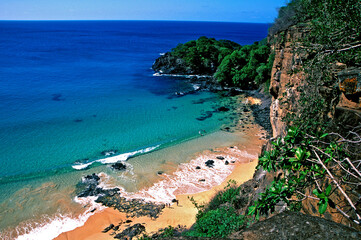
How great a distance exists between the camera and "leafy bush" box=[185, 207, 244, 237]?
968cm

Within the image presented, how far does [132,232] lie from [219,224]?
6.11m

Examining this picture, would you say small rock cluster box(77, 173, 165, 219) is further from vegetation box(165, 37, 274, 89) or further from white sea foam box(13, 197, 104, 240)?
vegetation box(165, 37, 274, 89)

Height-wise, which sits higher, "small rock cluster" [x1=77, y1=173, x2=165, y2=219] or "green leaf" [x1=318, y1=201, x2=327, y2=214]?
"green leaf" [x1=318, y1=201, x2=327, y2=214]

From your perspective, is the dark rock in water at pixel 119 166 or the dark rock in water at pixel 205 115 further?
the dark rock in water at pixel 205 115

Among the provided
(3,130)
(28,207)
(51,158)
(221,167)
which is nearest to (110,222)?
(28,207)

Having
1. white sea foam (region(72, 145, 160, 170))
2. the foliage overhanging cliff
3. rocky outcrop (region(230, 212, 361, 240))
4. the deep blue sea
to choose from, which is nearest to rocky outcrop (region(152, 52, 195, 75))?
the foliage overhanging cliff

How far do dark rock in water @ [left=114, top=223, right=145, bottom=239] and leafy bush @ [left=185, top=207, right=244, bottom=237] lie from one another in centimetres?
474

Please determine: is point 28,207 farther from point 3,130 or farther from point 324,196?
point 324,196

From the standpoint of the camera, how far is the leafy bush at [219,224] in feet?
31.8

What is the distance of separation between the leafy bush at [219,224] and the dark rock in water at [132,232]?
4.74 metres

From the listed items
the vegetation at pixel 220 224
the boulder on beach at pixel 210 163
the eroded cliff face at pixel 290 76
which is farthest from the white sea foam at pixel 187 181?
the eroded cliff face at pixel 290 76

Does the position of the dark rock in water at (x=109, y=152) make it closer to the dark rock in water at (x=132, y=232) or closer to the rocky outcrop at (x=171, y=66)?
the dark rock in water at (x=132, y=232)

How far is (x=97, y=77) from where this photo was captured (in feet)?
172

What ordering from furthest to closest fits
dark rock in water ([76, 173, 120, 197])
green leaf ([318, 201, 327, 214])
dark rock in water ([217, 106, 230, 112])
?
dark rock in water ([217, 106, 230, 112]), dark rock in water ([76, 173, 120, 197]), green leaf ([318, 201, 327, 214])
